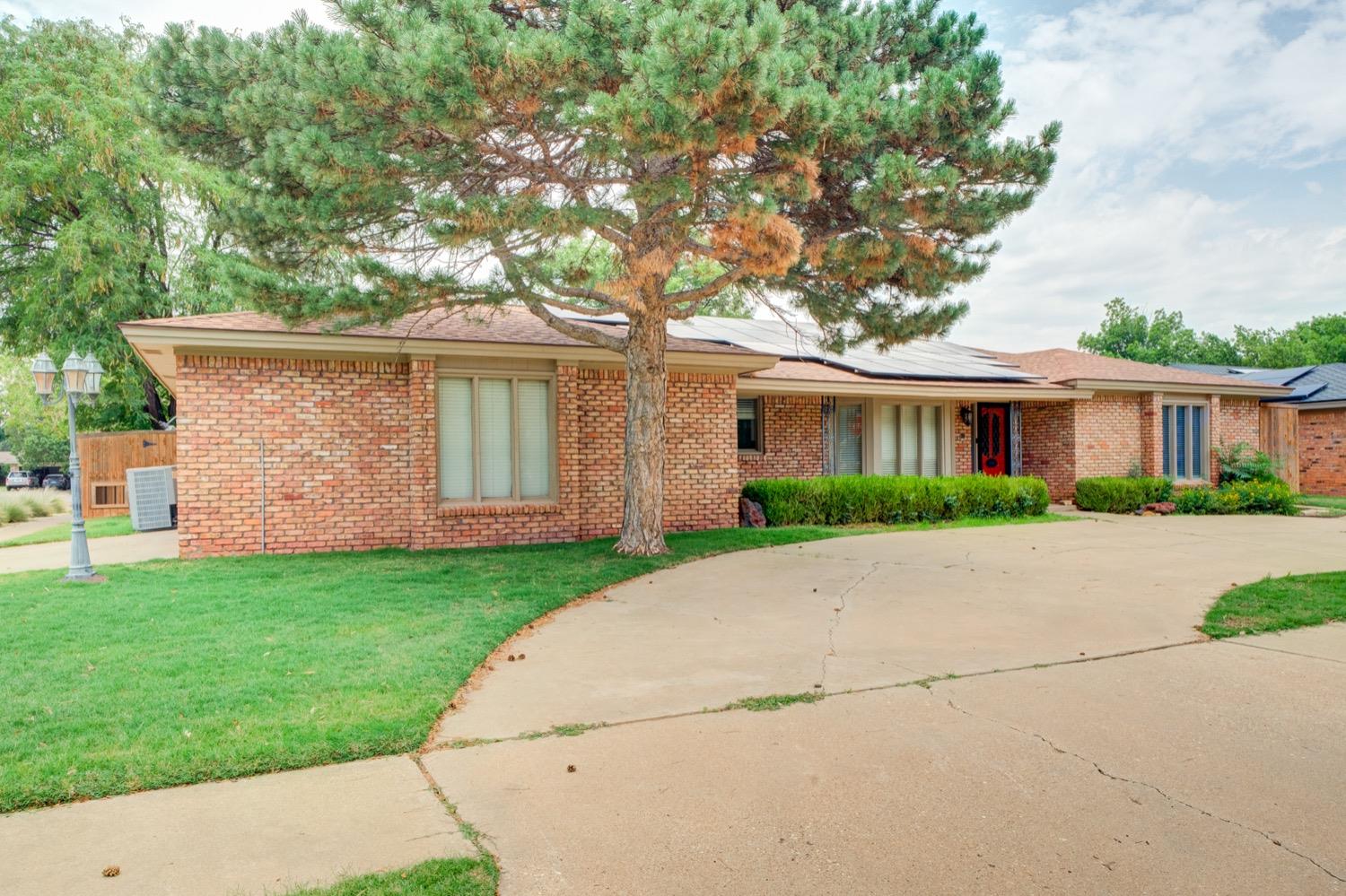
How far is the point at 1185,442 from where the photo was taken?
17297 mm

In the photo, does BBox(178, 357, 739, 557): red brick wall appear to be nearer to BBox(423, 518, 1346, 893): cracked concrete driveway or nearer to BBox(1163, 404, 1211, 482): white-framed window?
BBox(423, 518, 1346, 893): cracked concrete driveway

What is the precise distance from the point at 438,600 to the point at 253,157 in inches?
202

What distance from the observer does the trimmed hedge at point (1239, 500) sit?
15.3 meters

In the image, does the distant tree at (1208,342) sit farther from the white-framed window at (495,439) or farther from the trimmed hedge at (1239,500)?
the white-framed window at (495,439)

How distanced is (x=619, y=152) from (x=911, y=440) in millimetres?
11099

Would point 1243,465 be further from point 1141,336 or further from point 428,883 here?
point 1141,336

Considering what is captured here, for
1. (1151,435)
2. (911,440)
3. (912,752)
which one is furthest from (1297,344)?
(912,752)

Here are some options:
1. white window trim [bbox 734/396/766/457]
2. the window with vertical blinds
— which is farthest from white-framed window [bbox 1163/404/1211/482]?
white window trim [bbox 734/396/766/457]

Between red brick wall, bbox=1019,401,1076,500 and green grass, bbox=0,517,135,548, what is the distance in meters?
17.4

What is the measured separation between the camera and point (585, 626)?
621 centimetres

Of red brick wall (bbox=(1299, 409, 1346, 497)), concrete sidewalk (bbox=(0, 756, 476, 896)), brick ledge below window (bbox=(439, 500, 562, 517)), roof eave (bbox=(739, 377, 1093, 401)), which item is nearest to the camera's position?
concrete sidewalk (bbox=(0, 756, 476, 896))

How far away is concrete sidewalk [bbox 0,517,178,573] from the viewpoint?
9742 mm

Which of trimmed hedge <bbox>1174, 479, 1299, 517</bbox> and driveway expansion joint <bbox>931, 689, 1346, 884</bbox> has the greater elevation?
trimmed hedge <bbox>1174, 479, 1299, 517</bbox>

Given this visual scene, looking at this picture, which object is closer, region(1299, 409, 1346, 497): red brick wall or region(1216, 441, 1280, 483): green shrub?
region(1216, 441, 1280, 483): green shrub
